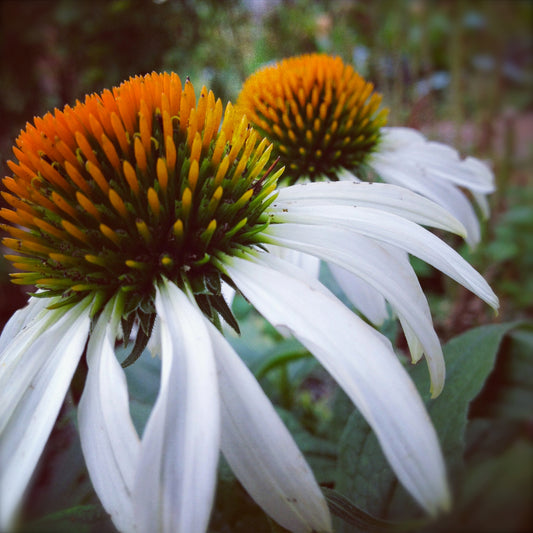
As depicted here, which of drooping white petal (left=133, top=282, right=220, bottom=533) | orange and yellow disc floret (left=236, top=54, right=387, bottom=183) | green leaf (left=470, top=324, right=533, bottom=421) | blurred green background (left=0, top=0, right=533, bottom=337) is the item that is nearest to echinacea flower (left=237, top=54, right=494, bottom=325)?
orange and yellow disc floret (left=236, top=54, right=387, bottom=183)

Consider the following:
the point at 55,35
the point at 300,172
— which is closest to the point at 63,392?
the point at 300,172

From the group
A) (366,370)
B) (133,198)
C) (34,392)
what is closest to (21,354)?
(34,392)

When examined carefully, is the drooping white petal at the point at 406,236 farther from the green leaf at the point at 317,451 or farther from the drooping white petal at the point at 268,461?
the green leaf at the point at 317,451

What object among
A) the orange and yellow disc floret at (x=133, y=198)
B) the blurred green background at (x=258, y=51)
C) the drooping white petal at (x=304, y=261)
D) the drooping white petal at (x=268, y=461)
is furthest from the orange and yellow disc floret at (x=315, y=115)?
the blurred green background at (x=258, y=51)

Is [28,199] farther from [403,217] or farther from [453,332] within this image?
[453,332]

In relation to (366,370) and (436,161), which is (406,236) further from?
(436,161)
